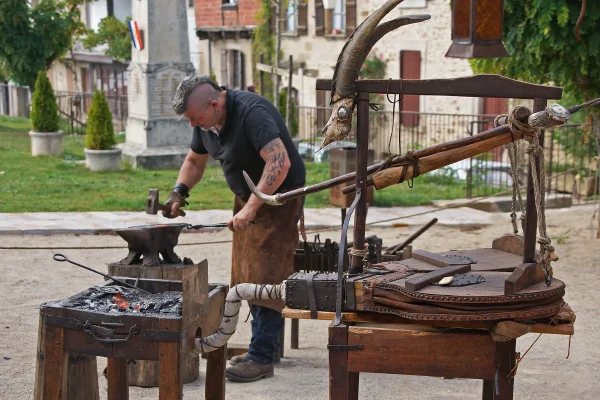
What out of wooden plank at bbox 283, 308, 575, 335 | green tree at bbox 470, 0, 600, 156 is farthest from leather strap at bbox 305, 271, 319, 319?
green tree at bbox 470, 0, 600, 156

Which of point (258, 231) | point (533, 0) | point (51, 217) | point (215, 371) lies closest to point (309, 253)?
point (258, 231)

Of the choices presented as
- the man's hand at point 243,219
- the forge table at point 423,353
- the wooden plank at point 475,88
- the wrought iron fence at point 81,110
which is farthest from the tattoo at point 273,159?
the wrought iron fence at point 81,110

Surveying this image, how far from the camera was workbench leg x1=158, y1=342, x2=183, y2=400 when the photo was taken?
4305 mm

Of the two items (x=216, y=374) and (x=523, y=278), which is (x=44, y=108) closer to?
(x=216, y=374)

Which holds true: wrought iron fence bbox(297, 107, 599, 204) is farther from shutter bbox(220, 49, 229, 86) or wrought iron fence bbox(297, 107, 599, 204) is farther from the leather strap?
the leather strap

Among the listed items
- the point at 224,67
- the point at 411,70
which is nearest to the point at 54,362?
the point at 411,70

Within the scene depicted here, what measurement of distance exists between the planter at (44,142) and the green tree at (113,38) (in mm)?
11294

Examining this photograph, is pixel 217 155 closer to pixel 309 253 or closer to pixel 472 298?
pixel 309 253

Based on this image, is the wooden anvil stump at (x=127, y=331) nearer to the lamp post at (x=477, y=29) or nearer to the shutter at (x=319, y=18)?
the lamp post at (x=477, y=29)

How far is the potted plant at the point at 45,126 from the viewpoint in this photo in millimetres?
17031

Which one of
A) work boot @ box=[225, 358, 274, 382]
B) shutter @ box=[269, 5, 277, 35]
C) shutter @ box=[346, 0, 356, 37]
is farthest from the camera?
shutter @ box=[269, 5, 277, 35]

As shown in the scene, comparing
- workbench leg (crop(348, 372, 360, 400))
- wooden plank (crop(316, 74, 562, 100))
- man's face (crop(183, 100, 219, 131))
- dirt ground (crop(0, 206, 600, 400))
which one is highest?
wooden plank (crop(316, 74, 562, 100))

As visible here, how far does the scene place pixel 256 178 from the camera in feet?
19.2

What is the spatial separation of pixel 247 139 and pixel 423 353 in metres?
2.31
